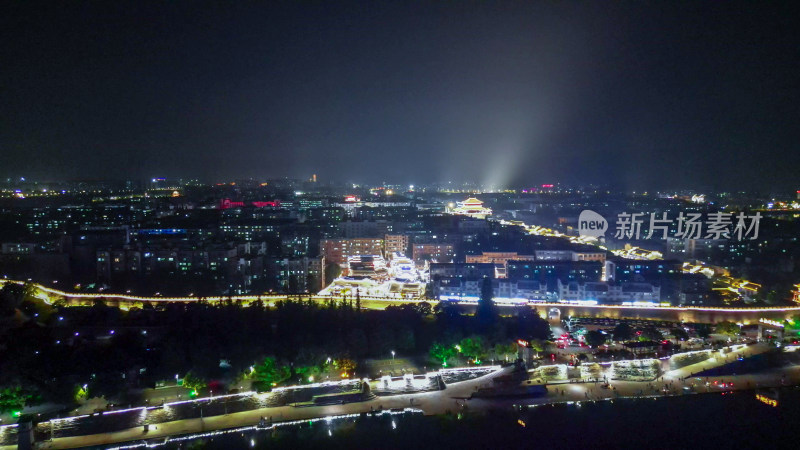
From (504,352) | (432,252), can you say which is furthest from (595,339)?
(432,252)

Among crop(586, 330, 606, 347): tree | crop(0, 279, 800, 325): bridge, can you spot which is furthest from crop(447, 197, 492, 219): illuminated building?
crop(586, 330, 606, 347): tree

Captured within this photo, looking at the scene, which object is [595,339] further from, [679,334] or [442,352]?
[442,352]

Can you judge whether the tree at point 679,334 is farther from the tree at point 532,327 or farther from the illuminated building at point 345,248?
the illuminated building at point 345,248

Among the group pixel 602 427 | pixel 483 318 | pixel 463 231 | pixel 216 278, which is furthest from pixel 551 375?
pixel 463 231

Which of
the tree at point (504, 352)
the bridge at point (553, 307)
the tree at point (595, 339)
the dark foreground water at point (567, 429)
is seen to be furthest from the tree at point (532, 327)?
the dark foreground water at point (567, 429)

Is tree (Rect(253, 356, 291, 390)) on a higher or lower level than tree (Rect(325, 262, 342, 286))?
lower

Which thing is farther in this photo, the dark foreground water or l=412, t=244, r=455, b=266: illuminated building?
l=412, t=244, r=455, b=266: illuminated building

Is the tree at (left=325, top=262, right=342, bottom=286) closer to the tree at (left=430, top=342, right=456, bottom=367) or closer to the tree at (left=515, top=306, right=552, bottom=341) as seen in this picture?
the tree at (left=515, top=306, right=552, bottom=341)
